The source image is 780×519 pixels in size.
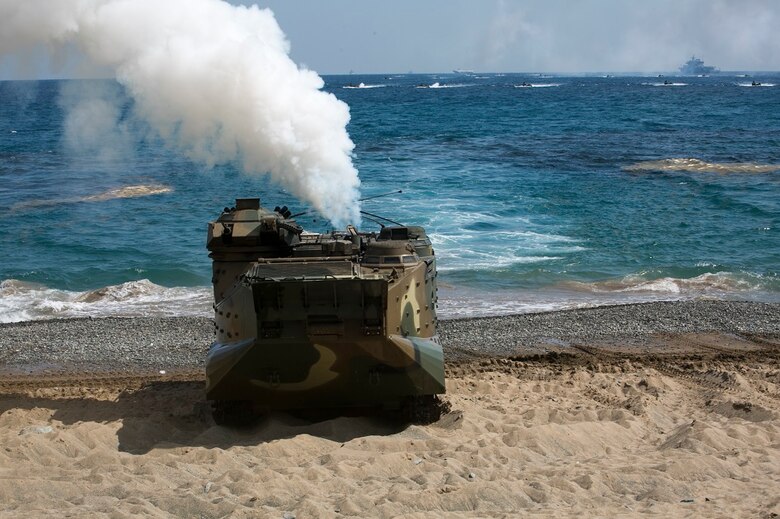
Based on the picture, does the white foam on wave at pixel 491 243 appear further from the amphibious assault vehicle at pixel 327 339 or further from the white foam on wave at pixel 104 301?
the amphibious assault vehicle at pixel 327 339

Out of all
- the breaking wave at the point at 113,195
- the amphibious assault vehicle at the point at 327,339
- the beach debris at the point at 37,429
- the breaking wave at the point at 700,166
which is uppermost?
the amphibious assault vehicle at the point at 327,339

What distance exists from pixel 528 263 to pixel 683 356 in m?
10.1

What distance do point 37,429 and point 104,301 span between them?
11619 millimetres

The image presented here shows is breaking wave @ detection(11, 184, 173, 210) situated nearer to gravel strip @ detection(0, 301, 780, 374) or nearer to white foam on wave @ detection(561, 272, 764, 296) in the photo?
gravel strip @ detection(0, 301, 780, 374)

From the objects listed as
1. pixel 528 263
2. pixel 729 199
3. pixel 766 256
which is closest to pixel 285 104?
pixel 528 263

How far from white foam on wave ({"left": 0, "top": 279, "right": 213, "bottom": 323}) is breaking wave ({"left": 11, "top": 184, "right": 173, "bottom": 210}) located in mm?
13485

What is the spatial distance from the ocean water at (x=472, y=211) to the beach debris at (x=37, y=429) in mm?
4847

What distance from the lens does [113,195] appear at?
41.6m

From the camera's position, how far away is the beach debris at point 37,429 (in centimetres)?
1338

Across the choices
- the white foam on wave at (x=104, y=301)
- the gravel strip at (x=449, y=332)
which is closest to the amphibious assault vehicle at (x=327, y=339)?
the gravel strip at (x=449, y=332)

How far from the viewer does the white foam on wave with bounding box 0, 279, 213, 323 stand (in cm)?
2348

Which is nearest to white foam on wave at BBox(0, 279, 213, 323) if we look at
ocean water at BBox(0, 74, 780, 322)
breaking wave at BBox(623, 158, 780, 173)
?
ocean water at BBox(0, 74, 780, 322)

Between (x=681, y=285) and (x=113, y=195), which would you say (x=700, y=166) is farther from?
(x=113, y=195)

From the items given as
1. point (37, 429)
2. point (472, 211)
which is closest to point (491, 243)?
point (472, 211)
